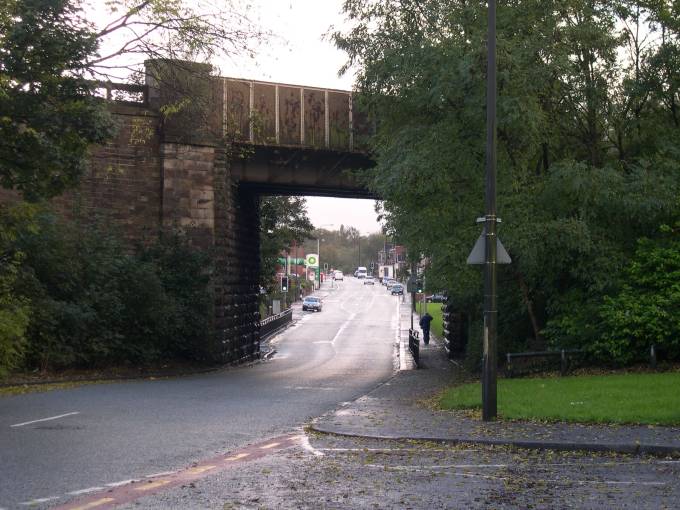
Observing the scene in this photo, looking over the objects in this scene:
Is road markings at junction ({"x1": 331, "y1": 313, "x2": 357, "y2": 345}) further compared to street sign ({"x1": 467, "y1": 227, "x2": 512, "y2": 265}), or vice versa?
road markings at junction ({"x1": 331, "y1": 313, "x2": 357, "y2": 345})

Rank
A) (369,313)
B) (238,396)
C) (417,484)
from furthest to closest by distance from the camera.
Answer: (369,313)
(238,396)
(417,484)

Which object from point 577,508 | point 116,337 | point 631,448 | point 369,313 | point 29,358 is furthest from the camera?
point 369,313

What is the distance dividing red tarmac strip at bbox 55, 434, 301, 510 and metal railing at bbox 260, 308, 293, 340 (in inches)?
1649

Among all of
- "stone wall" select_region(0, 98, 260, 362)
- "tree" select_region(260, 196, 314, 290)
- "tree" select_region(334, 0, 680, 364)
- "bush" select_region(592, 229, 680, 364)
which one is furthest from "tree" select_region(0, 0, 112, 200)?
"tree" select_region(260, 196, 314, 290)

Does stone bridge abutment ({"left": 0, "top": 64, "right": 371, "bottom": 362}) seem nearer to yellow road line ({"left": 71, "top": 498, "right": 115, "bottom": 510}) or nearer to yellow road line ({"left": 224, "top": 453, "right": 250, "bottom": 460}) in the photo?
yellow road line ({"left": 224, "top": 453, "right": 250, "bottom": 460})

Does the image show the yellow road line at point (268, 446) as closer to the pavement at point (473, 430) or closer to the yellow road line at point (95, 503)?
the pavement at point (473, 430)

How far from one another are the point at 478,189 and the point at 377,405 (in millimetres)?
7280

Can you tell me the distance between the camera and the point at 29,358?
84.0 feet

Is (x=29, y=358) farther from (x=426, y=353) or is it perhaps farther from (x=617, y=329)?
(x=426, y=353)

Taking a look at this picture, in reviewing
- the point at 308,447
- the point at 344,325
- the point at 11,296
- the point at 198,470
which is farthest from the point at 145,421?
the point at 344,325

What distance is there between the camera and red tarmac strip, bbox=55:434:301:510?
803cm

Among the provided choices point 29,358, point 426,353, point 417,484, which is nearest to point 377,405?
point 417,484

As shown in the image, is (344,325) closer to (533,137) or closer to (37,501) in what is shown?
(533,137)

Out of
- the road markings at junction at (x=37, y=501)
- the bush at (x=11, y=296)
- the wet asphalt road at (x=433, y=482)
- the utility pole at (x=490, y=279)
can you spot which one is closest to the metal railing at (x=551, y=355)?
the utility pole at (x=490, y=279)
